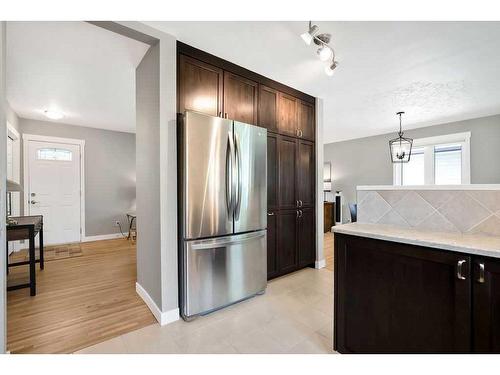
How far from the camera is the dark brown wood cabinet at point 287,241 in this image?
9.58 feet

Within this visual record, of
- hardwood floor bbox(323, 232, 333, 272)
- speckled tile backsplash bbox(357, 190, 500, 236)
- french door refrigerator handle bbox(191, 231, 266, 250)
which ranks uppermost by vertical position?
speckled tile backsplash bbox(357, 190, 500, 236)

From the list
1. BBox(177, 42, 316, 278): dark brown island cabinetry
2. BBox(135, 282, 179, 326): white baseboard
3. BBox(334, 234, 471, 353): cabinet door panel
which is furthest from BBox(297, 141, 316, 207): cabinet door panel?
BBox(135, 282, 179, 326): white baseboard

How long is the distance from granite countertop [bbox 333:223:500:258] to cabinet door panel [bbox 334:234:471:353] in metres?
0.04

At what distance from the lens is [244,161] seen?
2289 mm

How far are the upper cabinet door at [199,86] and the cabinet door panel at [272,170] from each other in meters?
0.77

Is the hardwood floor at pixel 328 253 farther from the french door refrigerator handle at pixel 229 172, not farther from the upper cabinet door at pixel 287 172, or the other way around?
the french door refrigerator handle at pixel 229 172

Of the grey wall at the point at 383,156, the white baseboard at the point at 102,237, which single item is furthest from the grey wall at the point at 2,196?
the grey wall at the point at 383,156

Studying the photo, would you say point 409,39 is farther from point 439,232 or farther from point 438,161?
point 438,161

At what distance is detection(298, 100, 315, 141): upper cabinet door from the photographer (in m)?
3.25

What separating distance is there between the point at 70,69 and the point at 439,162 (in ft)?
22.6

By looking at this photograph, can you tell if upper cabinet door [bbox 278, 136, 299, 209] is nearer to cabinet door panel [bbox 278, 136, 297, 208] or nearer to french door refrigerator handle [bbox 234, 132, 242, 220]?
cabinet door panel [bbox 278, 136, 297, 208]

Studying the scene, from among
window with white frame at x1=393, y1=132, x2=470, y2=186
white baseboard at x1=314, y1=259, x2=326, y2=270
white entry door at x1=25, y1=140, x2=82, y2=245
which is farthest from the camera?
window with white frame at x1=393, y1=132, x2=470, y2=186

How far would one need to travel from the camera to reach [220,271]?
84.2 inches
